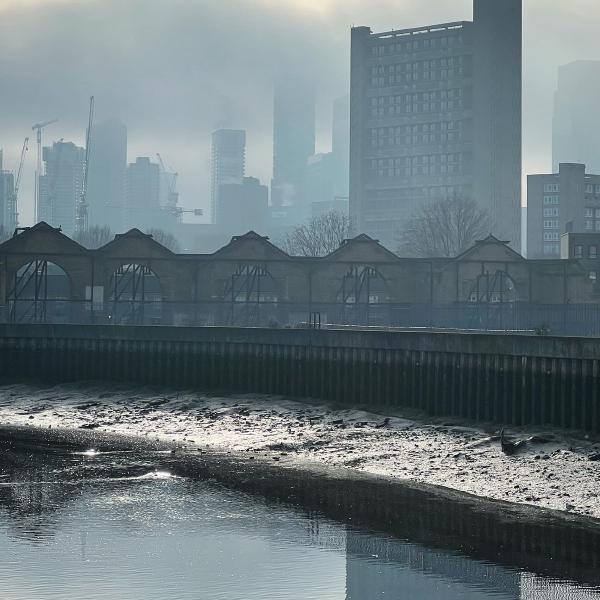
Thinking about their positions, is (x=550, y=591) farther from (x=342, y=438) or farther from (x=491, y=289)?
(x=491, y=289)

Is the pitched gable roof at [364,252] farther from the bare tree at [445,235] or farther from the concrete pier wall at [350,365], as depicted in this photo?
the bare tree at [445,235]

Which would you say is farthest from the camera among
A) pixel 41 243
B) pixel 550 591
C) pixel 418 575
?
pixel 41 243

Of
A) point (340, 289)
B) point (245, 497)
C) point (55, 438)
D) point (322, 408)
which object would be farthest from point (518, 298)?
point (245, 497)

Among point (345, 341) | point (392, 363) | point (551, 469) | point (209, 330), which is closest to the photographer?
point (551, 469)

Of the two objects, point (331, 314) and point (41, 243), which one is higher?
point (41, 243)

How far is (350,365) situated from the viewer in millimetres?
41719

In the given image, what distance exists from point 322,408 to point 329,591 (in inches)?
857

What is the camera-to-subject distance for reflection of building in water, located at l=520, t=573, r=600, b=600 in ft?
58.9

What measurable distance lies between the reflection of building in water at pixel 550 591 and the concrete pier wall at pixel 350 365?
43.2 ft

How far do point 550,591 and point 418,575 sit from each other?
2355mm

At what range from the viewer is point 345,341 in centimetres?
4247

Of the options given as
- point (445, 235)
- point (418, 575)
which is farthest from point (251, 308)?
point (445, 235)

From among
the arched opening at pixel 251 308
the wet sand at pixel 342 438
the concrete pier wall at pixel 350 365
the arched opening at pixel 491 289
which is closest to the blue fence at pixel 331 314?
the arched opening at pixel 251 308

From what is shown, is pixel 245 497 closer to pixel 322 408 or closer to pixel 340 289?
pixel 322 408
